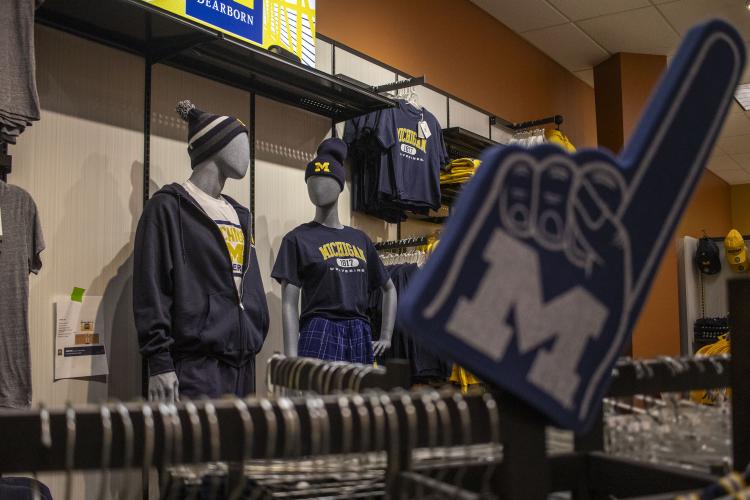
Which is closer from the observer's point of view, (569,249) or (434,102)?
(569,249)

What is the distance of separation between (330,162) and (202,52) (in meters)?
0.68

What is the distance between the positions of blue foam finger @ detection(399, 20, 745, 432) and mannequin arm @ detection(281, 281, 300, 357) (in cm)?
231

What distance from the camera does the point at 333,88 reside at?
11.0 feet

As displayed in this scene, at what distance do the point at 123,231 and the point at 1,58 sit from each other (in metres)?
0.86

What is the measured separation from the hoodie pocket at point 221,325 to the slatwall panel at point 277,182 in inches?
27.4

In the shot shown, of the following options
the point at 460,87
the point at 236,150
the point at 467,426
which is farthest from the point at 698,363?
the point at 460,87

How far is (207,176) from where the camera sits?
2.68 m

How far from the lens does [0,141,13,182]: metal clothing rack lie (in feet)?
7.43

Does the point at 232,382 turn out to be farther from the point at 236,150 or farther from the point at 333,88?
the point at 333,88

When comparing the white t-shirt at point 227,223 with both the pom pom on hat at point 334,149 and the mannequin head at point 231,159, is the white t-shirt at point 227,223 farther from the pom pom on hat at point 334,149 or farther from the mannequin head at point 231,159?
the pom pom on hat at point 334,149

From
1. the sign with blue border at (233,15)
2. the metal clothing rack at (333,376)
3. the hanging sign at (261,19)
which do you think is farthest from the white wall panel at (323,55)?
the metal clothing rack at (333,376)

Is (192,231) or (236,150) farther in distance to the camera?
(236,150)

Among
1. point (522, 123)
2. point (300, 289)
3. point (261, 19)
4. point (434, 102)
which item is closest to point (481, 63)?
point (522, 123)

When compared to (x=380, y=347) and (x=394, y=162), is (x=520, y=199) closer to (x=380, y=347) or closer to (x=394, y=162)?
(x=380, y=347)
